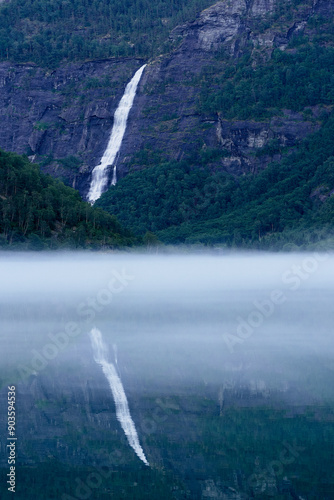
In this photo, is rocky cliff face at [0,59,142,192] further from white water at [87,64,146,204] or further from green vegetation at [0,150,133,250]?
green vegetation at [0,150,133,250]

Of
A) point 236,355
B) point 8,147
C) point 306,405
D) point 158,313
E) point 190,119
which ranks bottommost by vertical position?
point 8,147

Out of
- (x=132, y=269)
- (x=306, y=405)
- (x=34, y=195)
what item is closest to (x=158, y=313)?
(x=306, y=405)

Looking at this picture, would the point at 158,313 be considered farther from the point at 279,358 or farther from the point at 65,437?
the point at 65,437

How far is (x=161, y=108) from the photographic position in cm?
18075

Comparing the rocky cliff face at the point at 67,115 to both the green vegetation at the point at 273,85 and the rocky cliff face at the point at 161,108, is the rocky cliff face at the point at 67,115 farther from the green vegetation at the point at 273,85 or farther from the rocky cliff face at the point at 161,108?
the green vegetation at the point at 273,85

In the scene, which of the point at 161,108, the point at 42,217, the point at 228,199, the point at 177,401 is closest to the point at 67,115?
the point at 161,108

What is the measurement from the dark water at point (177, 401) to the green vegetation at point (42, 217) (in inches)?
1703

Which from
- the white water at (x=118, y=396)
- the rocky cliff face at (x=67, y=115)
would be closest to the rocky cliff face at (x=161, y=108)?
the rocky cliff face at (x=67, y=115)

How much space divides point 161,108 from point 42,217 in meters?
104

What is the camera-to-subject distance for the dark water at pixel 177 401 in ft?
43.8

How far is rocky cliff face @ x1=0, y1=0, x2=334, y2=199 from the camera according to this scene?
169750mm

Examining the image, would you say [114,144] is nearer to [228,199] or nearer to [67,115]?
[67,115]

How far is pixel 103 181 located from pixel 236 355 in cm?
15419

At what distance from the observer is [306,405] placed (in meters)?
17.3
